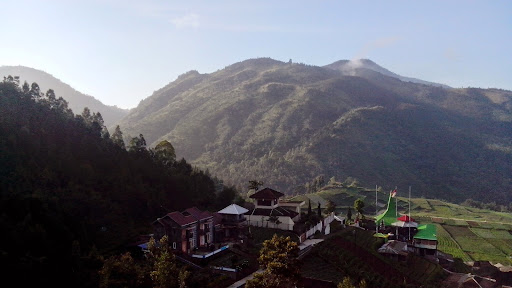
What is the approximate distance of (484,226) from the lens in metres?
72.7

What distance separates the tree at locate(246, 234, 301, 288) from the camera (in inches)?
838

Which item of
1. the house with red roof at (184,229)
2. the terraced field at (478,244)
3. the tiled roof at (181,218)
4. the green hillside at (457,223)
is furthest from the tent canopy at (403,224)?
the tiled roof at (181,218)

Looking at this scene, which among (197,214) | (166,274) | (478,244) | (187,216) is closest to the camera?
(166,274)

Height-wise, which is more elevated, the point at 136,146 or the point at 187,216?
the point at 136,146

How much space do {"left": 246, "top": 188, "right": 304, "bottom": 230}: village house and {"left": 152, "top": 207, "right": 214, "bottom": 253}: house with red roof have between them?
25.5ft

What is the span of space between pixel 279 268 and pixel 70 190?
2259 centimetres

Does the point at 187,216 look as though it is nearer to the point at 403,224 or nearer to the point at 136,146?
the point at 136,146

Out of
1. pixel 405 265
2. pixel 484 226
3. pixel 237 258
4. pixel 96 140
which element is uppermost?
pixel 96 140

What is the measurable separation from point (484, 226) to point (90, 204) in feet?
207

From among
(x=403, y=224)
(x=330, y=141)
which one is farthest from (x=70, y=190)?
(x=330, y=141)

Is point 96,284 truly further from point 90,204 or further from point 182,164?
point 182,164

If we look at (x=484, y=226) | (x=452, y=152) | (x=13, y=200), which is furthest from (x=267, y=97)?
(x=13, y=200)

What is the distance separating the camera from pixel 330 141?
442ft

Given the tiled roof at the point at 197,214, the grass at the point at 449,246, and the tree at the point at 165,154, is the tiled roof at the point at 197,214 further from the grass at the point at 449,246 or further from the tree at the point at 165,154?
the grass at the point at 449,246
